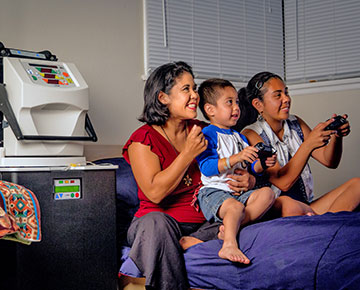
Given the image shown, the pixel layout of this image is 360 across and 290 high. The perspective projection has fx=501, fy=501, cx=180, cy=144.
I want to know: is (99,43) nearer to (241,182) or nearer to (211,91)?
(211,91)

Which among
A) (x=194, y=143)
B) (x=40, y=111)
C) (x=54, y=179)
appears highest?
(x=40, y=111)

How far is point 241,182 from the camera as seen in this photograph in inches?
82.4

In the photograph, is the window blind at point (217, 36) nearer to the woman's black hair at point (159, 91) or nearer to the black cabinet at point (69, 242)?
the woman's black hair at point (159, 91)

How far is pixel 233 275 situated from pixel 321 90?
1.98m

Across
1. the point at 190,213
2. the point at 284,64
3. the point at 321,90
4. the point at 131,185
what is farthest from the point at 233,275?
the point at 284,64

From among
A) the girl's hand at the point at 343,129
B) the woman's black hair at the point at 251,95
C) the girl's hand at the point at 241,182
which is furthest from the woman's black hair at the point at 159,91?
the girl's hand at the point at 343,129

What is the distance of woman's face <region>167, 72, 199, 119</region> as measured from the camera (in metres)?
2.13

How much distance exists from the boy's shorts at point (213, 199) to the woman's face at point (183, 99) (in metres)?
0.33

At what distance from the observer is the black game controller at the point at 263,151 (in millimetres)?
1966

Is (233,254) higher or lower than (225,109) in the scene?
lower

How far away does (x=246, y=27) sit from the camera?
3461 mm

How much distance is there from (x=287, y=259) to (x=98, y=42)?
5.60 ft

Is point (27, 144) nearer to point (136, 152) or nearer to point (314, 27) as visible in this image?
point (136, 152)

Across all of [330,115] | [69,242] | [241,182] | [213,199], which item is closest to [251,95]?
[241,182]
